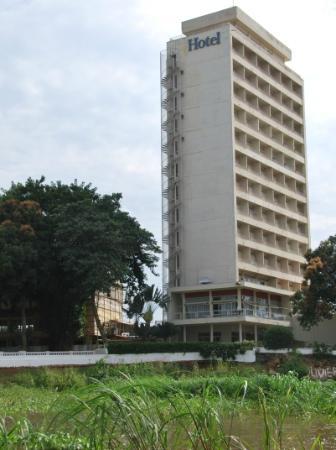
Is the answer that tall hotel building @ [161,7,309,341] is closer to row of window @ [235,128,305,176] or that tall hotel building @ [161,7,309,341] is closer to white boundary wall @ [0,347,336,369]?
row of window @ [235,128,305,176]

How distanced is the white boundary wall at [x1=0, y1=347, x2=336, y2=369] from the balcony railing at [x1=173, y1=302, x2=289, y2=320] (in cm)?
806

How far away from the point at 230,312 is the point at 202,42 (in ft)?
72.1

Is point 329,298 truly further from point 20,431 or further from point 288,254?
point 20,431

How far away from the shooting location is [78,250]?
133ft

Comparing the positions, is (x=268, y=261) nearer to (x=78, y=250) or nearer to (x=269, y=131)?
(x=269, y=131)

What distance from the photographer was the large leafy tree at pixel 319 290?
146ft

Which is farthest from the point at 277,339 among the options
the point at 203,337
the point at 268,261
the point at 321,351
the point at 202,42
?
the point at 202,42

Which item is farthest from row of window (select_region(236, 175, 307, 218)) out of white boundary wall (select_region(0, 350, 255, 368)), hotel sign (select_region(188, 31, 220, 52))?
white boundary wall (select_region(0, 350, 255, 368))

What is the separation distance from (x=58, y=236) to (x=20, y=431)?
34427 mm

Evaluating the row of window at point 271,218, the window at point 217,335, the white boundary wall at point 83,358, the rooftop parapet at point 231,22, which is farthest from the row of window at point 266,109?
the white boundary wall at point 83,358

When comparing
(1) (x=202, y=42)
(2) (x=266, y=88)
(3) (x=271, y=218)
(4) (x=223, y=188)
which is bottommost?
Answer: (3) (x=271, y=218)

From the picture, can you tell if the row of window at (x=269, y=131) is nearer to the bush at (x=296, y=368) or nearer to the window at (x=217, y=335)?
the window at (x=217, y=335)

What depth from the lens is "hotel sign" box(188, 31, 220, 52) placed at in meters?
55.0

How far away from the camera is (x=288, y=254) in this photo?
5931cm
